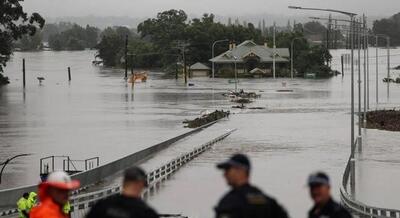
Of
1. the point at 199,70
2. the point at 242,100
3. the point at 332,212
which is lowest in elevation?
the point at 242,100

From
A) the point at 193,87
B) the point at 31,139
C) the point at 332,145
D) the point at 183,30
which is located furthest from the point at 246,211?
the point at 183,30

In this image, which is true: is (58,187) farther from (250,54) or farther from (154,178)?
(250,54)

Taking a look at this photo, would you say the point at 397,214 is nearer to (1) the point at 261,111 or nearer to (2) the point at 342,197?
(2) the point at 342,197

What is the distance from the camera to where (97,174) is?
3014 centimetres

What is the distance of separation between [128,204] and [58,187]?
0.91m

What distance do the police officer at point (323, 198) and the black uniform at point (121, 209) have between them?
1.63 meters

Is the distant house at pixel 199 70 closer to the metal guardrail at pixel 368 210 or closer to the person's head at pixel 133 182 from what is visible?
the metal guardrail at pixel 368 210

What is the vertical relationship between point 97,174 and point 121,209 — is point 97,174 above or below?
below

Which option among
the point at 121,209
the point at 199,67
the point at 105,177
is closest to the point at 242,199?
the point at 121,209

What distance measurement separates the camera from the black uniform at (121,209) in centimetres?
597

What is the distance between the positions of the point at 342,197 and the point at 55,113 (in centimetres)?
5086

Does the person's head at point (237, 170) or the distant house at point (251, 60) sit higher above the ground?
the distant house at point (251, 60)

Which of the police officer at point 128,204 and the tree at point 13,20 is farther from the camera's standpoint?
the tree at point 13,20

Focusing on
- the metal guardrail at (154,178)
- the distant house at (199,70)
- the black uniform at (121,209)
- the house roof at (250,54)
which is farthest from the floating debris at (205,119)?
the distant house at (199,70)
